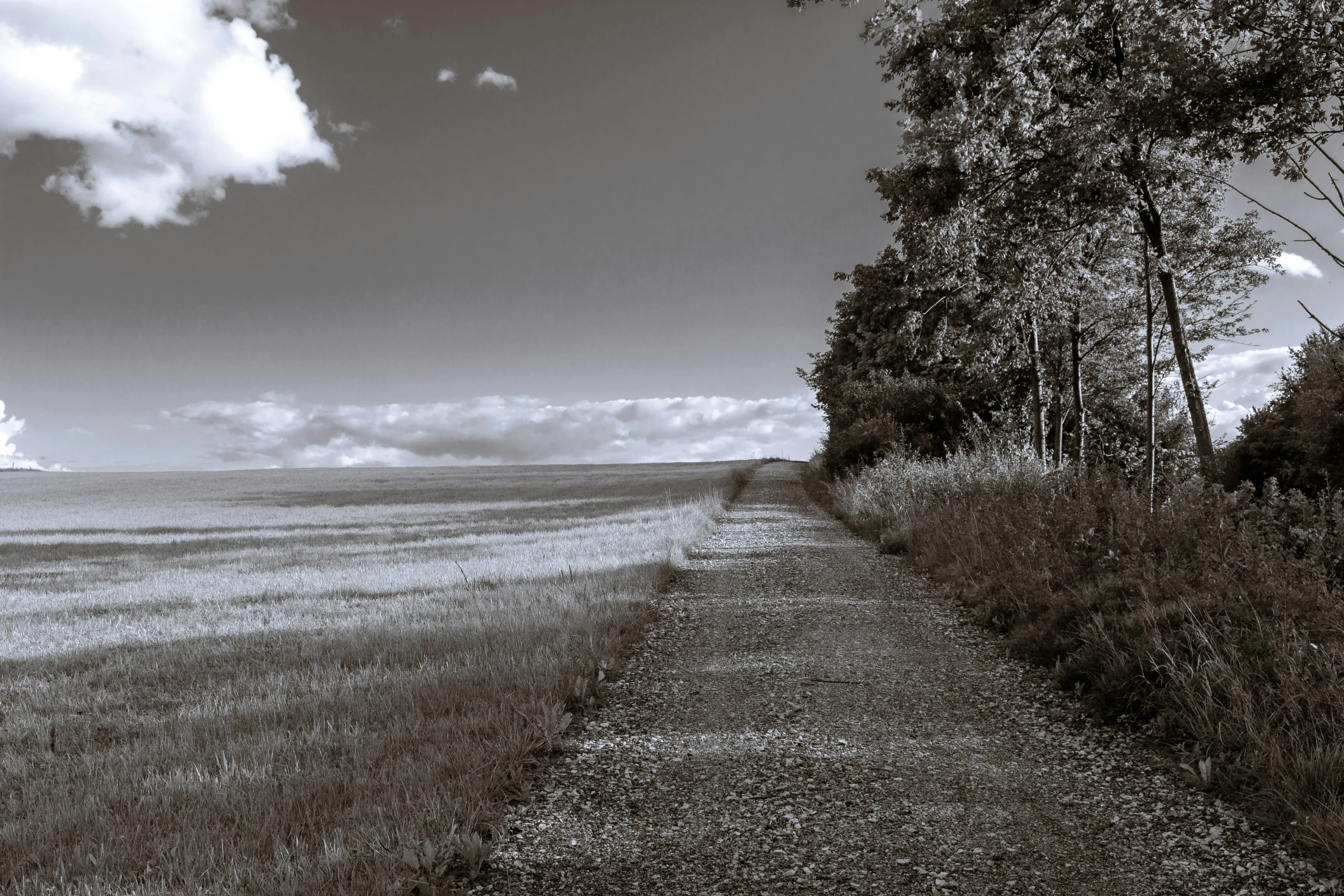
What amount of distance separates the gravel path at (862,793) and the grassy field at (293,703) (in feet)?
1.73

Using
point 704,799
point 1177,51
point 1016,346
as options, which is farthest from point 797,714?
point 1016,346

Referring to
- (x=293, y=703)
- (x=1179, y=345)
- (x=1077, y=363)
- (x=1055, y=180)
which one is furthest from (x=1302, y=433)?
(x=293, y=703)

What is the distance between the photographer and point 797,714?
5602mm

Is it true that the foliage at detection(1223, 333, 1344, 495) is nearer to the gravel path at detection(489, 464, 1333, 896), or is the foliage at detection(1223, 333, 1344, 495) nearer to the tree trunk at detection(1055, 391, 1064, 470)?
the tree trunk at detection(1055, 391, 1064, 470)

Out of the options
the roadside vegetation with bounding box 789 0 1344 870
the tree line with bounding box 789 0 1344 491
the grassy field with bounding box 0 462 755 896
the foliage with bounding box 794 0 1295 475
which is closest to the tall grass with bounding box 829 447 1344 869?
the roadside vegetation with bounding box 789 0 1344 870

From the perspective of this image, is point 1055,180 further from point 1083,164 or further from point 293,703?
point 293,703

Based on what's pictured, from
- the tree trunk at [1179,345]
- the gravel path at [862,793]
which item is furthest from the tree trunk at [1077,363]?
the gravel path at [862,793]

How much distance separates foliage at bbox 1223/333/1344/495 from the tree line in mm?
1064

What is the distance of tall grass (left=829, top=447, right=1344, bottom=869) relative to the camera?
4.20 m

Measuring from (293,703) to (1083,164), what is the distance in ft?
46.9

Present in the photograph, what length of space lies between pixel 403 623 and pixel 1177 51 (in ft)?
46.7

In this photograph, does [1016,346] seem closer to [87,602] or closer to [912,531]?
[912,531]

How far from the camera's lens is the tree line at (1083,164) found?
10.8 metres

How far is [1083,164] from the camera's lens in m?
12.5
